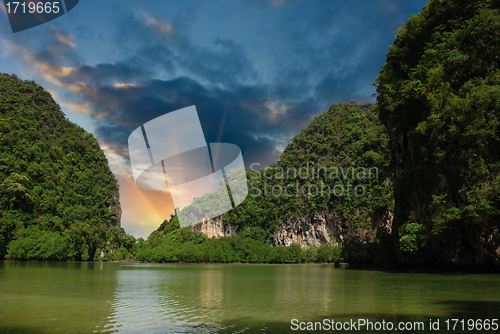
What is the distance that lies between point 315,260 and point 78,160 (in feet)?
178

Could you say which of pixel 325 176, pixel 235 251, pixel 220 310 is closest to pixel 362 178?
pixel 325 176

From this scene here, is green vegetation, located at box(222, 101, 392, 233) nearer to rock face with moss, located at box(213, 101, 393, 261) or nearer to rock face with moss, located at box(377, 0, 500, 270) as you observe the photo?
rock face with moss, located at box(213, 101, 393, 261)

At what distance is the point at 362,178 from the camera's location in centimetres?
5341

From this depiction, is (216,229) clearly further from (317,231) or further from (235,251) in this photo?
(317,231)

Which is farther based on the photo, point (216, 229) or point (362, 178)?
point (216, 229)

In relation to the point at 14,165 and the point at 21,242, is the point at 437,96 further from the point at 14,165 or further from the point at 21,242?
the point at 14,165

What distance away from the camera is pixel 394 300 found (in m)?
9.45

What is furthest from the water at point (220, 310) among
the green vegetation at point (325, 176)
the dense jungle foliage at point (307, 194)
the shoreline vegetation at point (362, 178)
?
the green vegetation at point (325, 176)

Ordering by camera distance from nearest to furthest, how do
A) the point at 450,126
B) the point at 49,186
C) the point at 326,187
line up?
1. the point at 450,126
2. the point at 326,187
3. the point at 49,186

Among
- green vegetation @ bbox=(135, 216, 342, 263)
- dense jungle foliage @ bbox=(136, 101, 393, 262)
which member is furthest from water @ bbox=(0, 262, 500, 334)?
green vegetation @ bbox=(135, 216, 342, 263)

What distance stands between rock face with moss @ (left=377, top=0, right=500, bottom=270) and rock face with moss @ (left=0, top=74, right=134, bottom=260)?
48693 millimetres

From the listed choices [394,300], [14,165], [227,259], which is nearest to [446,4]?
[394,300]

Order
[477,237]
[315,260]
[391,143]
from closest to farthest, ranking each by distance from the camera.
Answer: [477,237], [391,143], [315,260]

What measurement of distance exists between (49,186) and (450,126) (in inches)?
2525
